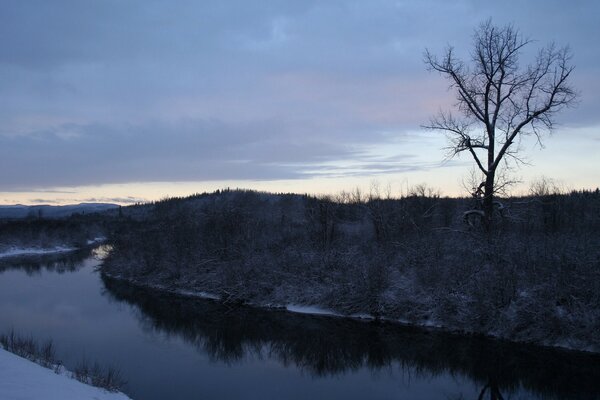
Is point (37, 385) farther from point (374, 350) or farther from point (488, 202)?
point (488, 202)

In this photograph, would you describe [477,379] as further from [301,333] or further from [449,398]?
[301,333]

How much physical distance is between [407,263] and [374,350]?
620 cm

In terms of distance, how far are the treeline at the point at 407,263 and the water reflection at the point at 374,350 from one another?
1.05 m

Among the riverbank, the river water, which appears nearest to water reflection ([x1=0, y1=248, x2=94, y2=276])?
the riverbank

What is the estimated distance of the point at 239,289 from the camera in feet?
84.0

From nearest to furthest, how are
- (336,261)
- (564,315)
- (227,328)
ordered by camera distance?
(564,315), (227,328), (336,261)

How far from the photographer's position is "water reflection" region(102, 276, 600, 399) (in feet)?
42.8

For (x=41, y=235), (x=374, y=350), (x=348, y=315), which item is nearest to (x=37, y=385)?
(x=374, y=350)

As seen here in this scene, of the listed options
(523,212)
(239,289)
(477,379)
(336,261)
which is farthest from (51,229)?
(477,379)

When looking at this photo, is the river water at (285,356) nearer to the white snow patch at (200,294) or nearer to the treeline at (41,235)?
the white snow patch at (200,294)

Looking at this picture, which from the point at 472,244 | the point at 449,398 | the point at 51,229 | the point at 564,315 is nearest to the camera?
the point at 449,398

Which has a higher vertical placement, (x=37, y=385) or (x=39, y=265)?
(x=37, y=385)

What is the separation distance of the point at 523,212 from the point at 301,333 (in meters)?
15.7

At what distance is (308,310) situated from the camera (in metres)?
22.1
